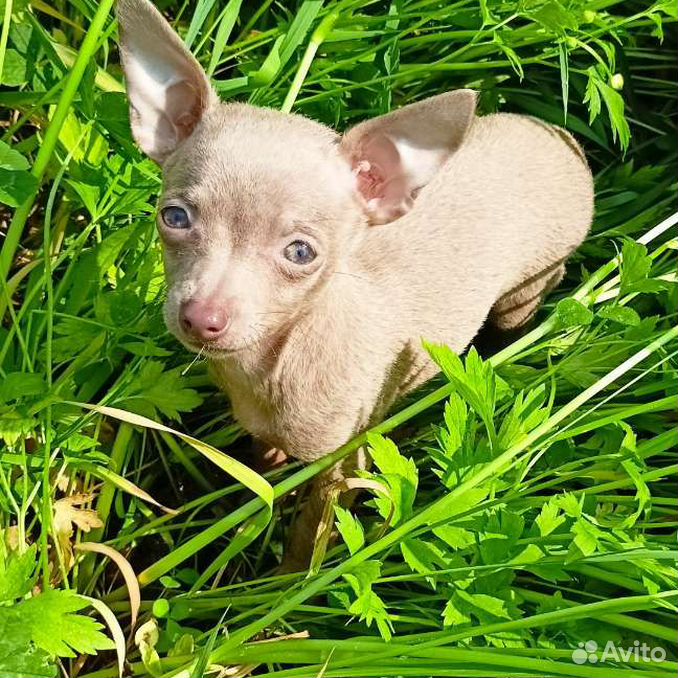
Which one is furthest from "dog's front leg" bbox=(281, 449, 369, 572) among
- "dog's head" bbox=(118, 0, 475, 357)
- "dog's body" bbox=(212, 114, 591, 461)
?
"dog's head" bbox=(118, 0, 475, 357)

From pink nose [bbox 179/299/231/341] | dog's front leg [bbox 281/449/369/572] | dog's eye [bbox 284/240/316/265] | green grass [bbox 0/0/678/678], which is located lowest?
dog's front leg [bbox 281/449/369/572]

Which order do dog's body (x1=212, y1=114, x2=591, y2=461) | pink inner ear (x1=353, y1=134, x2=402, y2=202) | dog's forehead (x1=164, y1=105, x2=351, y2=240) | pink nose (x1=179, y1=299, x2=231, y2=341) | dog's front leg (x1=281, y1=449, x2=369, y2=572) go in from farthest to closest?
dog's front leg (x1=281, y1=449, x2=369, y2=572), dog's body (x1=212, y1=114, x2=591, y2=461), pink inner ear (x1=353, y1=134, x2=402, y2=202), dog's forehead (x1=164, y1=105, x2=351, y2=240), pink nose (x1=179, y1=299, x2=231, y2=341)

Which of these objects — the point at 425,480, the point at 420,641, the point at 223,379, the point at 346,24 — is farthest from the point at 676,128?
the point at 420,641

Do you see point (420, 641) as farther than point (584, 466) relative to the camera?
No

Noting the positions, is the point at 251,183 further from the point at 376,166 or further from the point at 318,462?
the point at 318,462

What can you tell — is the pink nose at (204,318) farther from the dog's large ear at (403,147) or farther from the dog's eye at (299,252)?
the dog's large ear at (403,147)

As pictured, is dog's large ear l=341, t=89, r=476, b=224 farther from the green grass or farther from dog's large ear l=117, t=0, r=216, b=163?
the green grass

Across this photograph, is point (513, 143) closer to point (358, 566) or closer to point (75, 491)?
point (358, 566)
